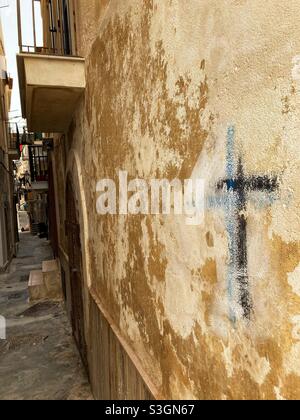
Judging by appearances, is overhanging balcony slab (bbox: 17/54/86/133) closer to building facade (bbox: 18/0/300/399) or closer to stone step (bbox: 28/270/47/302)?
building facade (bbox: 18/0/300/399)

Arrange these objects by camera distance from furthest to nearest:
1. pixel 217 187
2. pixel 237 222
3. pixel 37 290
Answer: pixel 37 290
pixel 217 187
pixel 237 222

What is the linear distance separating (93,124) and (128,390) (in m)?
2.89

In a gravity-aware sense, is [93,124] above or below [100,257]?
above

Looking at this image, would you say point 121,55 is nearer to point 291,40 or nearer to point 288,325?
point 291,40

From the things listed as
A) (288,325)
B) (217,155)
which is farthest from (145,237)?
(288,325)

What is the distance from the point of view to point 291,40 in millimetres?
1106

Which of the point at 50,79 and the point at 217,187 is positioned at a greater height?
the point at 50,79

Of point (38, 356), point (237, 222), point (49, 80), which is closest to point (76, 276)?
point (38, 356)

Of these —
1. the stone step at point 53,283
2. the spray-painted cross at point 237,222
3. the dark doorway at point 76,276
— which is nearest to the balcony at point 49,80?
the dark doorway at point 76,276

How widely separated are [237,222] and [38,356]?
5.97 metres

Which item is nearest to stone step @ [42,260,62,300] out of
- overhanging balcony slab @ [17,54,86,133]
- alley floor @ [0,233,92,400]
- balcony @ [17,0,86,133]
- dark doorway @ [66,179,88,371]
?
alley floor @ [0,233,92,400]

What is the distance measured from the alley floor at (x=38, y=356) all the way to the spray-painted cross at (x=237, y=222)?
169 inches

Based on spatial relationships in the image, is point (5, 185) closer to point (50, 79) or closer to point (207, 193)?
point (50, 79)

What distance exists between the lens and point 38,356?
6.21 m
